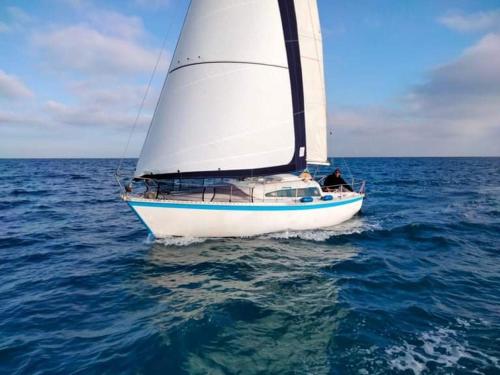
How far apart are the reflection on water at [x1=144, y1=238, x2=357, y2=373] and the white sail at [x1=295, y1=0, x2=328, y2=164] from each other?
22.1 ft

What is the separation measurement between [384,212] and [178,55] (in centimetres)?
1482

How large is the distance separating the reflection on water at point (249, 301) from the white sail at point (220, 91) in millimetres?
3237

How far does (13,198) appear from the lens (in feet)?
81.8

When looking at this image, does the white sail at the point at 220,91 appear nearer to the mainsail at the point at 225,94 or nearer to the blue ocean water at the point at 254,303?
the mainsail at the point at 225,94

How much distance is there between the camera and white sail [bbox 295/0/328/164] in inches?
647

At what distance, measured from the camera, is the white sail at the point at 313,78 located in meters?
16.4

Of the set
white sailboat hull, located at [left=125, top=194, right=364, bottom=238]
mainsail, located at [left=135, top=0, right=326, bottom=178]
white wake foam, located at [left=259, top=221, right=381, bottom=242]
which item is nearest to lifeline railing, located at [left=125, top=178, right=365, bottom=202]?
white sailboat hull, located at [left=125, top=194, right=364, bottom=238]

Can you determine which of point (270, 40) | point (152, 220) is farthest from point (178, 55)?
point (152, 220)

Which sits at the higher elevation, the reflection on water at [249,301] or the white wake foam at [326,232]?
the white wake foam at [326,232]

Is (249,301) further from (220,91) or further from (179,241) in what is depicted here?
(220,91)

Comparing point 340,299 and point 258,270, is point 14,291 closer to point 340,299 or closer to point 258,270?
point 258,270

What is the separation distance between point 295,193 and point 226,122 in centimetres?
426

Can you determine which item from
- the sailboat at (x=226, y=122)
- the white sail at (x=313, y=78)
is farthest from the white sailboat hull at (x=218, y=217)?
the white sail at (x=313, y=78)

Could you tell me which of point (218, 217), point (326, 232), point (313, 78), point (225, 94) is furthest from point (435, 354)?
point (313, 78)
